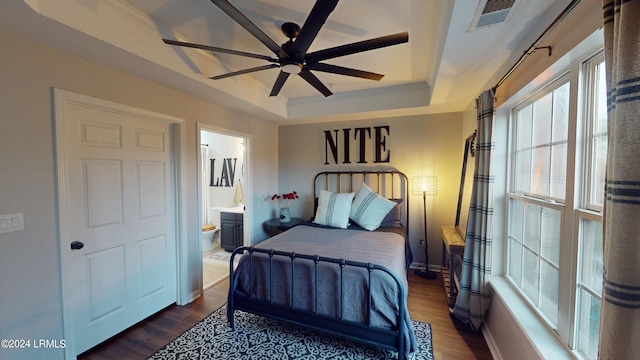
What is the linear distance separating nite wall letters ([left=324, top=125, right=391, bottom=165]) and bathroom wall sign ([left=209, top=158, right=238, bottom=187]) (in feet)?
6.57

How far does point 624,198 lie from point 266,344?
7.66 ft

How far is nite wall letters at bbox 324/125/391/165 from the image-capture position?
3789mm

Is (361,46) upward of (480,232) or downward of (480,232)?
Answer: upward

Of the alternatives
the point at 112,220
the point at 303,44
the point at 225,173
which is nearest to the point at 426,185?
the point at 303,44

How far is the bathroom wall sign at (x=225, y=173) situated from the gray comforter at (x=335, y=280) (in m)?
2.66

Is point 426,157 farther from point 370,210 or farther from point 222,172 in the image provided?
point 222,172

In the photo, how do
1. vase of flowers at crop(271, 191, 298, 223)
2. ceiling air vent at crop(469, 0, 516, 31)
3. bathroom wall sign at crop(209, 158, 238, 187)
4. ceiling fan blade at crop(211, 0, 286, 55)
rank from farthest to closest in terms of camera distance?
bathroom wall sign at crop(209, 158, 238, 187)
vase of flowers at crop(271, 191, 298, 223)
ceiling air vent at crop(469, 0, 516, 31)
ceiling fan blade at crop(211, 0, 286, 55)

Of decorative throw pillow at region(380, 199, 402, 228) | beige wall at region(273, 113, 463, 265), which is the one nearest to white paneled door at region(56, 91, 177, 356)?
beige wall at region(273, 113, 463, 265)

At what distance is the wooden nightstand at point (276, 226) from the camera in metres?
3.80

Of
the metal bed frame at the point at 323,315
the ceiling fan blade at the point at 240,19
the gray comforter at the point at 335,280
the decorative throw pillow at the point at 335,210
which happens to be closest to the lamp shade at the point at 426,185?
the decorative throw pillow at the point at 335,210

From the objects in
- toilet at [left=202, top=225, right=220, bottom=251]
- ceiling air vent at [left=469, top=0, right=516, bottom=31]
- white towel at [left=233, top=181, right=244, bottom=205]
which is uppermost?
ceiling air vent at [left=469, top=0, right=516, bottom=31]

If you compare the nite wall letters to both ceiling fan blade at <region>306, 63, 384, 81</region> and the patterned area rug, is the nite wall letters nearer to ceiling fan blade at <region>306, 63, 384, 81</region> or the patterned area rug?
ceiling fan blade at <region>306, 63, 384, 81</region>

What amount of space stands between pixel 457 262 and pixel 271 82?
10.5ft

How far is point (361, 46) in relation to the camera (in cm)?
154
